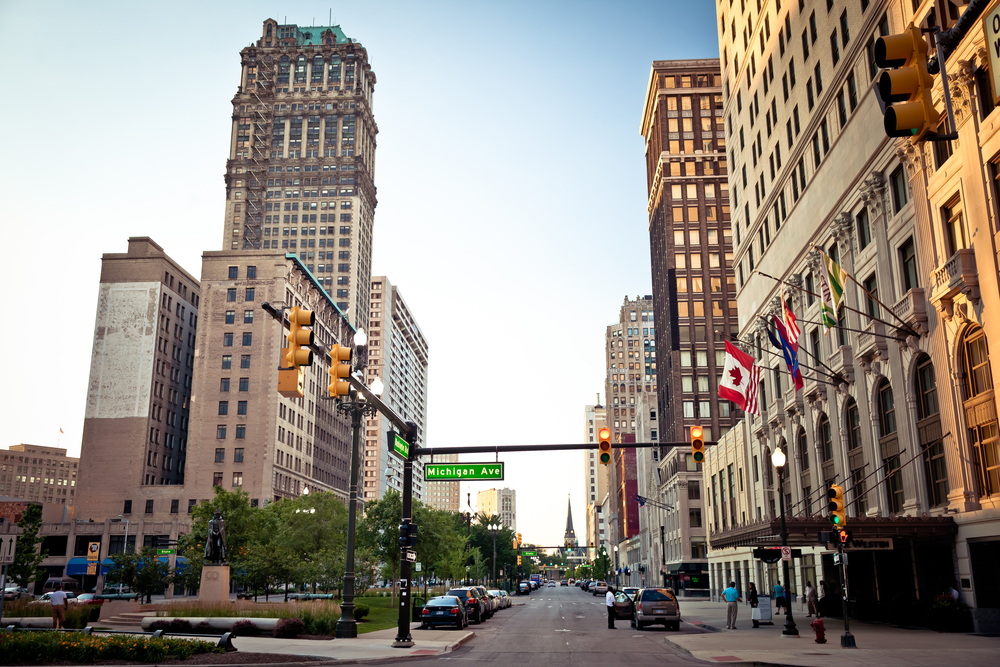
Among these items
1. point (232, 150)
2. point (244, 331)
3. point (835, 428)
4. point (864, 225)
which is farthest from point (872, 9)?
point (232, 150)

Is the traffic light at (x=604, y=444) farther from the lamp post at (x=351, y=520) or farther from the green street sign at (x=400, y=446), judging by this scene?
the lamp post at (x=351, y=520)

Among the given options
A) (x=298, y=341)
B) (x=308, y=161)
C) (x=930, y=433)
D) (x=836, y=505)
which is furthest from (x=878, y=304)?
(x=308, y=161)

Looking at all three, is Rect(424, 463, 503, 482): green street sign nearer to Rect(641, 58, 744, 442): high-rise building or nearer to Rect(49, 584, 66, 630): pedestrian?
Rect(49, 584, 66, 630): pedestrian

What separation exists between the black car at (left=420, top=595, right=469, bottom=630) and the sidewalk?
10.0 meters

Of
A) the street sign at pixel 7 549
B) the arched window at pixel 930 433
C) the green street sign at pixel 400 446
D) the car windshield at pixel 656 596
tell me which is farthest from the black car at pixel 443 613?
the arched window at pixel 930 433

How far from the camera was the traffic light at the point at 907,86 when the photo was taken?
668cm

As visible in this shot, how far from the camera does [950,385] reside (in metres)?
29.7

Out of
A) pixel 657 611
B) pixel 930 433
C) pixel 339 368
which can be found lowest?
pixel 657 611

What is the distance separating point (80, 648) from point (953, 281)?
30.1 meters

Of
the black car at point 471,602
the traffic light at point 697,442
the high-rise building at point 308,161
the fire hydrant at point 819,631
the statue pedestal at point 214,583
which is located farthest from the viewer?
the high-rise building at point 308,161

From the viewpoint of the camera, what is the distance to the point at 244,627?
91.4ft

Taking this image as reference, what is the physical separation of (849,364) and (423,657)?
27.4 metres

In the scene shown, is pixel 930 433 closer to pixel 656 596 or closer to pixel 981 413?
pixel 981 413

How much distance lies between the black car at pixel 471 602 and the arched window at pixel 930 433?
22.4 meters
